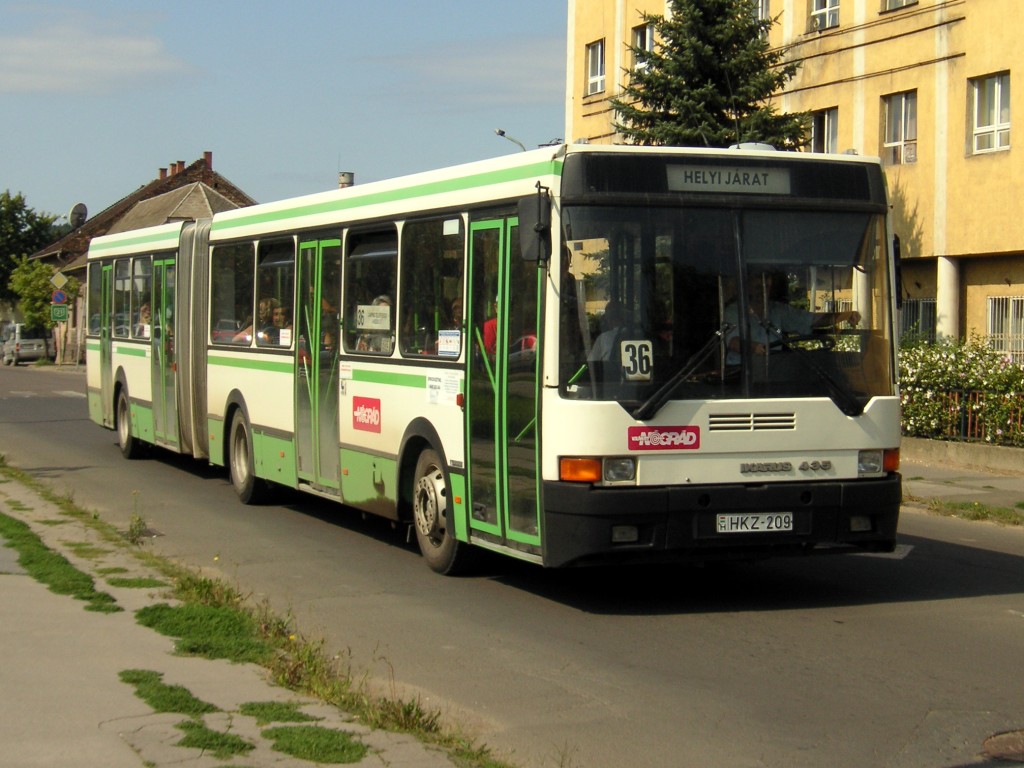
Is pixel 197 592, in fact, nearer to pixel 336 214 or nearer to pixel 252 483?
pixel 336 214

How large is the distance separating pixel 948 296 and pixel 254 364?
1706 cm

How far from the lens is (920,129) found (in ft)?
93.0

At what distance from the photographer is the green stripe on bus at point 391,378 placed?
1088cm

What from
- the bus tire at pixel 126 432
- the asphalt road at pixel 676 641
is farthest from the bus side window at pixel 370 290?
the bus tire at pixel 126 432

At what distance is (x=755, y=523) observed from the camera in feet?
30.1

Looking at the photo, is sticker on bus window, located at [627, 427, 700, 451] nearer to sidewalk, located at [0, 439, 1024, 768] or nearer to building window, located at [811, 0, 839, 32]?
sidewalk, located at [0, 439, 1024, 768]

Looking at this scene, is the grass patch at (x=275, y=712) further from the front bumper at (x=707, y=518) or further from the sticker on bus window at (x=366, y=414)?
the sticker on bus window at (x=366, y=414)

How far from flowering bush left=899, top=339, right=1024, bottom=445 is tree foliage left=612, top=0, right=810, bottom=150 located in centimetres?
583

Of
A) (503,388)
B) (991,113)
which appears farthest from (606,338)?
(991,113)

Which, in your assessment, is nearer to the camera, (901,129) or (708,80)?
(708,80)

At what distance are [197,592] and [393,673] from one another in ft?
6.72

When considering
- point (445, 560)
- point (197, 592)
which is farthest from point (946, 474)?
point (197, 592)

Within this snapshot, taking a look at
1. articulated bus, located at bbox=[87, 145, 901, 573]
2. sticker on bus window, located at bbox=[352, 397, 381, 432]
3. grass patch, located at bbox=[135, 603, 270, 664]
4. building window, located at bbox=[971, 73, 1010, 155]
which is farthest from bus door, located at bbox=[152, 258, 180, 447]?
building window, located at bbox=[971, 73, 1010, 155]

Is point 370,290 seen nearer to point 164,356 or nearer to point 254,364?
point 254,364
